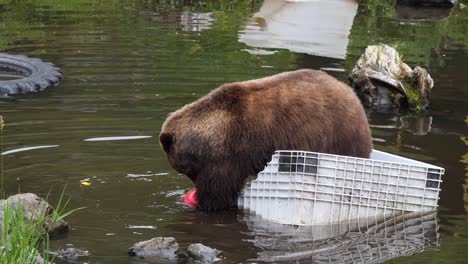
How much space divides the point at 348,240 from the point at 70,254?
2.16 metres

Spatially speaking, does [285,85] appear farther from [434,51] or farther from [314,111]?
[434,51]

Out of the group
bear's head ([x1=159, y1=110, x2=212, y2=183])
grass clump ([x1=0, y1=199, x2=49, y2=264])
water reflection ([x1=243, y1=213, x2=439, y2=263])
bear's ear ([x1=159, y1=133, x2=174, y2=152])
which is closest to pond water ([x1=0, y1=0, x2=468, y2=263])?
water reflection ([x1=243, y1=213, x2=439, y2=263])

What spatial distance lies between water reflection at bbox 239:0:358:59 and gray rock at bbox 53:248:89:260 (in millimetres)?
8410

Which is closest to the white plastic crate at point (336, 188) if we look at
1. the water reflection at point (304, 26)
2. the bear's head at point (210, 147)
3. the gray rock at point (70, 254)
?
the bear's head at point (210, 147)

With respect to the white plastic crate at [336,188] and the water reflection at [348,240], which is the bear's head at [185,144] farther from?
the water reflection at [348,240]

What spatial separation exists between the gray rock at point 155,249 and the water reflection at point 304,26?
322 inches

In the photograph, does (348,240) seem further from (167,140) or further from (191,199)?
(167,140)

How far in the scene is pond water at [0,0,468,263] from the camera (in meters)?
7.36

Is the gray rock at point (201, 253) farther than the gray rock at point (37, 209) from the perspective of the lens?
No

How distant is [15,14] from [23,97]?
21.3 ft

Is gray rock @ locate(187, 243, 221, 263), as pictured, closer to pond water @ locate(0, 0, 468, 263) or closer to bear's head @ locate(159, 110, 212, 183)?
pond water @ locate(0, 0, 468, 263)

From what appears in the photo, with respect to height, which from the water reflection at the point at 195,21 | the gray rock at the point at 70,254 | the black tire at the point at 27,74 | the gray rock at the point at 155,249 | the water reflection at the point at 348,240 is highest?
the water reflection at the point at 195,21

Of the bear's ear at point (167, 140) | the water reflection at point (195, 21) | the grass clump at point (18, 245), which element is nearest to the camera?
the grass clump at point (18, 245)

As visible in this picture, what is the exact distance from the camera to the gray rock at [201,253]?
22.0ft
